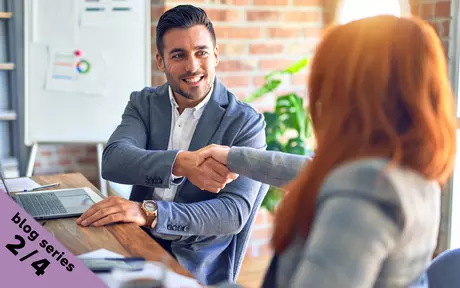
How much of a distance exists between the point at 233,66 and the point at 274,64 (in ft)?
0.96

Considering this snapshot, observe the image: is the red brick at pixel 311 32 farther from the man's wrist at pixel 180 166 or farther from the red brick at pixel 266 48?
the man's wrist at pixel 180 166

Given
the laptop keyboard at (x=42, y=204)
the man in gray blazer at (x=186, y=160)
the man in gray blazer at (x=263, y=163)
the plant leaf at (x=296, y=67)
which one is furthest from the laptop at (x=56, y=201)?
the plant leaf at (x=296, y=67)

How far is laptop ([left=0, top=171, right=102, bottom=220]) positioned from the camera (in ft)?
5.58

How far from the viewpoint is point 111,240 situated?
57.8 inches

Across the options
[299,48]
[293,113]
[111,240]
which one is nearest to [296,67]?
[293,113]

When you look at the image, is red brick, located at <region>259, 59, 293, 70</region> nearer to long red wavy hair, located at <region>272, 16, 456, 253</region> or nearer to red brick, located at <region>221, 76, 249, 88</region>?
red brick, located at <region>221, 76, 249, 88</region>

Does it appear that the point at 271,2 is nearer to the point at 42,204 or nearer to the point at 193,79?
the point at 193,79

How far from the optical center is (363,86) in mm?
831

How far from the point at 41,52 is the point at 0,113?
55 centimetres

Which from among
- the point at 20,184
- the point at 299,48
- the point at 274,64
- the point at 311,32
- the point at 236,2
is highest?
the point at 236,2

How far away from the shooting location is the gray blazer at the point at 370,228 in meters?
0.74

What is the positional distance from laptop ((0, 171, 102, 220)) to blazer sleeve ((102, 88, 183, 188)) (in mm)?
120

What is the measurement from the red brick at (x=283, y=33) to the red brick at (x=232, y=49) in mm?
203

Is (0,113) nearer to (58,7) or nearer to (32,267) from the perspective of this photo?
(58,7)
